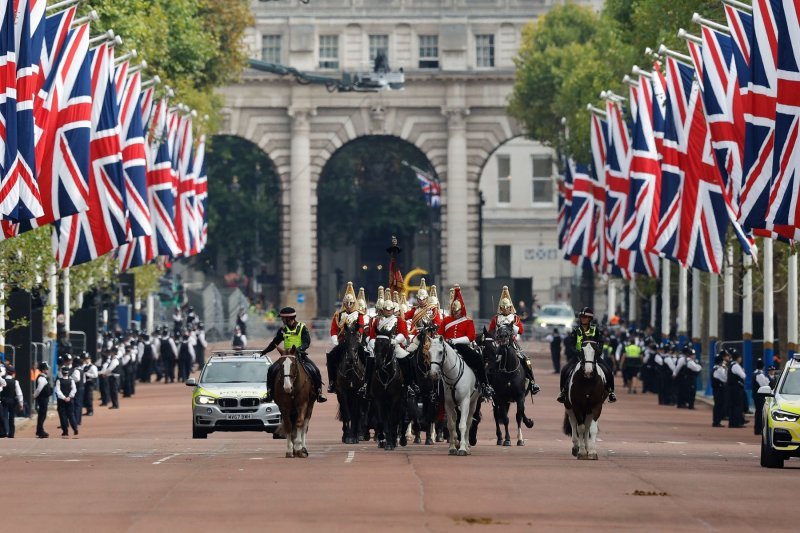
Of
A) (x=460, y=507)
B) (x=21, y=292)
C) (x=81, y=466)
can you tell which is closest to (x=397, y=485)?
(x=460, y=507)

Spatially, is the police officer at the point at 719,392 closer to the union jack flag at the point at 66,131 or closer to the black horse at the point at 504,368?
the black horse at the point at 504,368

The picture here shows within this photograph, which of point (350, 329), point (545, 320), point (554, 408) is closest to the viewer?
point (350, 329)

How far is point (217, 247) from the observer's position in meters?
120

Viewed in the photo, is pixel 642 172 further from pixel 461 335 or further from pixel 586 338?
pixel 586 338

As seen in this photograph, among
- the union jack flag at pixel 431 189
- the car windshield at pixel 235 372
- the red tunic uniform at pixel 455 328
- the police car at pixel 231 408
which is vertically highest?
the union jack flag at pixel 431 189

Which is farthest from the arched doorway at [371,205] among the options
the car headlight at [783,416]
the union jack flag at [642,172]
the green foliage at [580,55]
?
the car headlight at [783,416]

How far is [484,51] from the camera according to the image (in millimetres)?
106188

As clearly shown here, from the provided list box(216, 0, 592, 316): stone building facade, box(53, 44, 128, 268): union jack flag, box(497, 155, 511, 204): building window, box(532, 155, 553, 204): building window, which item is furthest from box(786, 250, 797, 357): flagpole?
box(497, 155, 511, 204): building window

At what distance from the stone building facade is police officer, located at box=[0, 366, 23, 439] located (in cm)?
6419

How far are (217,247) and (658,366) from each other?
63.9 metres

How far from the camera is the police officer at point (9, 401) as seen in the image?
3950 cm

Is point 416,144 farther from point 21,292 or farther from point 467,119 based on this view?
point 21,292

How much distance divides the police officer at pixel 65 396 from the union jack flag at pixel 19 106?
716 cm

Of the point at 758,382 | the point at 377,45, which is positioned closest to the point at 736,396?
the point at 758,382
